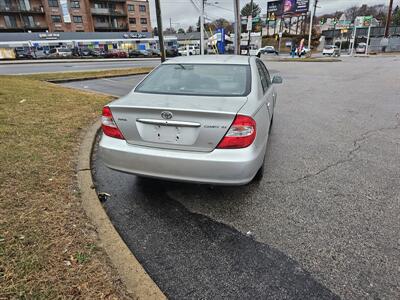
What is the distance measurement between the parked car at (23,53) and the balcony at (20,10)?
566 inches

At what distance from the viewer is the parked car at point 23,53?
143 feet

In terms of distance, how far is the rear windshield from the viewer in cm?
339

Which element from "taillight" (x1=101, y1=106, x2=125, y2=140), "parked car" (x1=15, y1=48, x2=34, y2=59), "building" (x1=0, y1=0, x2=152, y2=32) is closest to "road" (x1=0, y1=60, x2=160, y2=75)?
"taillight" (x1=101, y1=106, x2=125, y2=140)

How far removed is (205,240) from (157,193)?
1.02 meters

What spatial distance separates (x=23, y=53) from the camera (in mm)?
44625

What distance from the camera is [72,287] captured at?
1.96m

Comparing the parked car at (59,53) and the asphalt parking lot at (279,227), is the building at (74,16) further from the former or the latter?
the asphalt parking lot at (279,227)

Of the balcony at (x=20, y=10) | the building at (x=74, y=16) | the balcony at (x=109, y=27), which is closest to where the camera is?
the balcony at (x=20, y=10)

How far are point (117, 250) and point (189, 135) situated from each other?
116cm

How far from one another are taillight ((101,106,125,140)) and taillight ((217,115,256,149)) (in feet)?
3.53

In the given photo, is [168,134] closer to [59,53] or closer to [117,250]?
[117,250]

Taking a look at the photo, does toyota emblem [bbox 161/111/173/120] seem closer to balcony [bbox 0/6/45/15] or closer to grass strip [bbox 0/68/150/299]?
grass strip [bbox 0/68/150/299]

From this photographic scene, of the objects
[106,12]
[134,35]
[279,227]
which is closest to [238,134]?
[279,227]

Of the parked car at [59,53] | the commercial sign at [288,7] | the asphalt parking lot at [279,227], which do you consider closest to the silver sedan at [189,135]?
the asphalt parking lot at [279,227]
